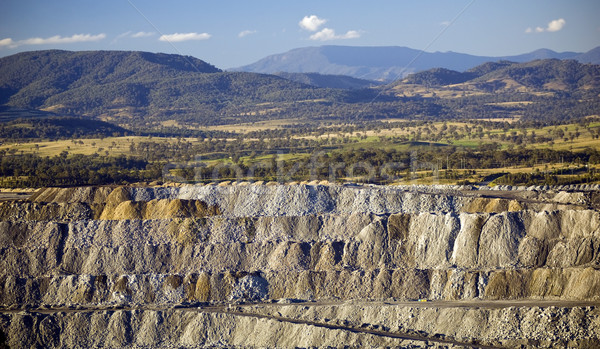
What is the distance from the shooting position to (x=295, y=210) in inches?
2450

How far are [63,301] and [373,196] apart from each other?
2639 centimetres

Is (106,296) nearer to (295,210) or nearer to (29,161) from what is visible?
(295,210)

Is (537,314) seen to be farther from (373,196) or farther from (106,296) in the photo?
(106,296)

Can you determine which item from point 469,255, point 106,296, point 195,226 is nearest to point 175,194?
point 195,226

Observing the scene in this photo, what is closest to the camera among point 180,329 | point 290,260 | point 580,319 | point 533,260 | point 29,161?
point 580,319

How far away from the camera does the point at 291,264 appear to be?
54906 millimetres

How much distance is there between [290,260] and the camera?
181 feet

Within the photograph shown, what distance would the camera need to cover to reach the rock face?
4600cm

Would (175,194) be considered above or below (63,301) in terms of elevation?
above

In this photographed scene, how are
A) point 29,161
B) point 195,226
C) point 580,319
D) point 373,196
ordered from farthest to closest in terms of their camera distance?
point 29,161, point 373,196, point 195,226, point 580,319

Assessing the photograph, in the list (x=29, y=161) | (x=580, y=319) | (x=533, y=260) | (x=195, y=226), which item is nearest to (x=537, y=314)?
(x=580, y=319)

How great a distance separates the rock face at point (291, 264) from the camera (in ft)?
151

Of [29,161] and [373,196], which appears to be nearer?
[373,196]

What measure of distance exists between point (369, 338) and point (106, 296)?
20404 mm
